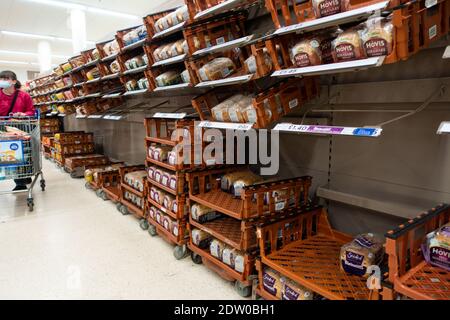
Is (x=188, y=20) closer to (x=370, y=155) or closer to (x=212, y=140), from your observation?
(x=212, y=140)

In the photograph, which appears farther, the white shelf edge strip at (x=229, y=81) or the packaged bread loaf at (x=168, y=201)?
Answer: the packaged bread loaf at (x=168, y=201)

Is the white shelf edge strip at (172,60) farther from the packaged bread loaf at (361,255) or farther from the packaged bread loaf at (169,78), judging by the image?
the packaged bread loaf at (361,255)

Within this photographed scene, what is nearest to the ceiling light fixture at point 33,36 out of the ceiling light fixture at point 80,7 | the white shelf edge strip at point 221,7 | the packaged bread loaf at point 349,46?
the ceiling light fixture at point 80,7

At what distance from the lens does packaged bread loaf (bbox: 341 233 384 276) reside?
152cm

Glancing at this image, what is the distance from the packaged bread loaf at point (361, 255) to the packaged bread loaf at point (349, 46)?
3.08 feet

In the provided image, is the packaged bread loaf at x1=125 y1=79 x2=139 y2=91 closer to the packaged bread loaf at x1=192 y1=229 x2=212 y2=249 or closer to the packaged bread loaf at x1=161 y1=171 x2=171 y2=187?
the packaged bread loaf at x1=161 y1=171 x2=171 y2=187

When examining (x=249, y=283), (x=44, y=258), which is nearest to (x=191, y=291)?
(x=249, y=283)

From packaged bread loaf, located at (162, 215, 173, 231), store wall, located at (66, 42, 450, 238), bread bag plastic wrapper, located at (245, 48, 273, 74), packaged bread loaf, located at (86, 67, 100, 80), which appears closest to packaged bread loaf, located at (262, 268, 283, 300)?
store wall, located at (66, 42, 450, 238)

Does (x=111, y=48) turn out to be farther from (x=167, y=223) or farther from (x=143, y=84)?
(x=167, y=223)

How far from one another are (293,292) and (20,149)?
11.7ft

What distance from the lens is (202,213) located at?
2385 mm

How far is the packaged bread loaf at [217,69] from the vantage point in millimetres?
2191

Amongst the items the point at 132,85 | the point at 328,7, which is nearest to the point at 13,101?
the point at 132,85

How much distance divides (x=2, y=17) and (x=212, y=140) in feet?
25.9
